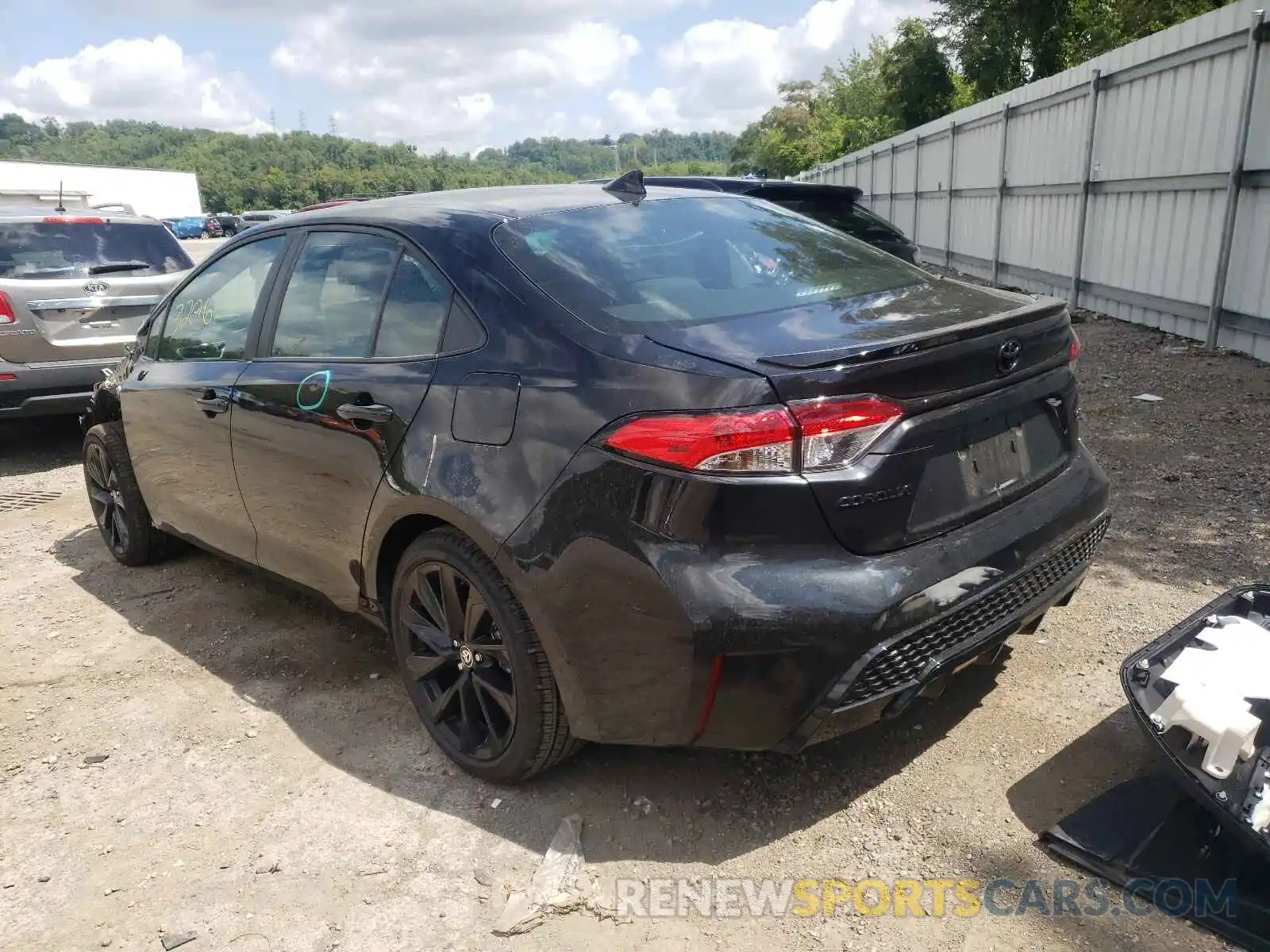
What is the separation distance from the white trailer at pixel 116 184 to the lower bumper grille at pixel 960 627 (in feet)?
107

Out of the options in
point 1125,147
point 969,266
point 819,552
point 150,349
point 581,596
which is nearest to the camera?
point 819,552

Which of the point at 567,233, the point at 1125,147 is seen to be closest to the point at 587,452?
the point at 567,233

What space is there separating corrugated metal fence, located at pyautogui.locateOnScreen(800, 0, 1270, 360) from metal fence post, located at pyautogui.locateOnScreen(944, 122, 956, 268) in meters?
1.09

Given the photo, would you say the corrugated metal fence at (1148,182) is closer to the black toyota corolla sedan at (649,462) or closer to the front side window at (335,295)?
the black toyota corolla sedan at (649,462)

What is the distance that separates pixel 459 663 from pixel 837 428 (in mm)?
1375

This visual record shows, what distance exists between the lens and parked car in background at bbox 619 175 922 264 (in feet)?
22.1

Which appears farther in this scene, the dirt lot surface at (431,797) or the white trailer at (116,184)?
the white trailer at (116,184)

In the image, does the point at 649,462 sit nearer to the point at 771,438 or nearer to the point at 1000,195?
the point at 771,438

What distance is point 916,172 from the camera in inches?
711

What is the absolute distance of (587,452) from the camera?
228 centimetres

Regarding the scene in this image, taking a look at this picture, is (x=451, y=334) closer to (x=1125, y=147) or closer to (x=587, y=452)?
(x=587, y=452)

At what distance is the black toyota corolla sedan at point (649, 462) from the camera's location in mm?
2148

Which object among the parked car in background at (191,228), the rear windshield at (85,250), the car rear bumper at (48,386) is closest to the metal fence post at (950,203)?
the rear windshield at (85,250)

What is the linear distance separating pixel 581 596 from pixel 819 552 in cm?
58
